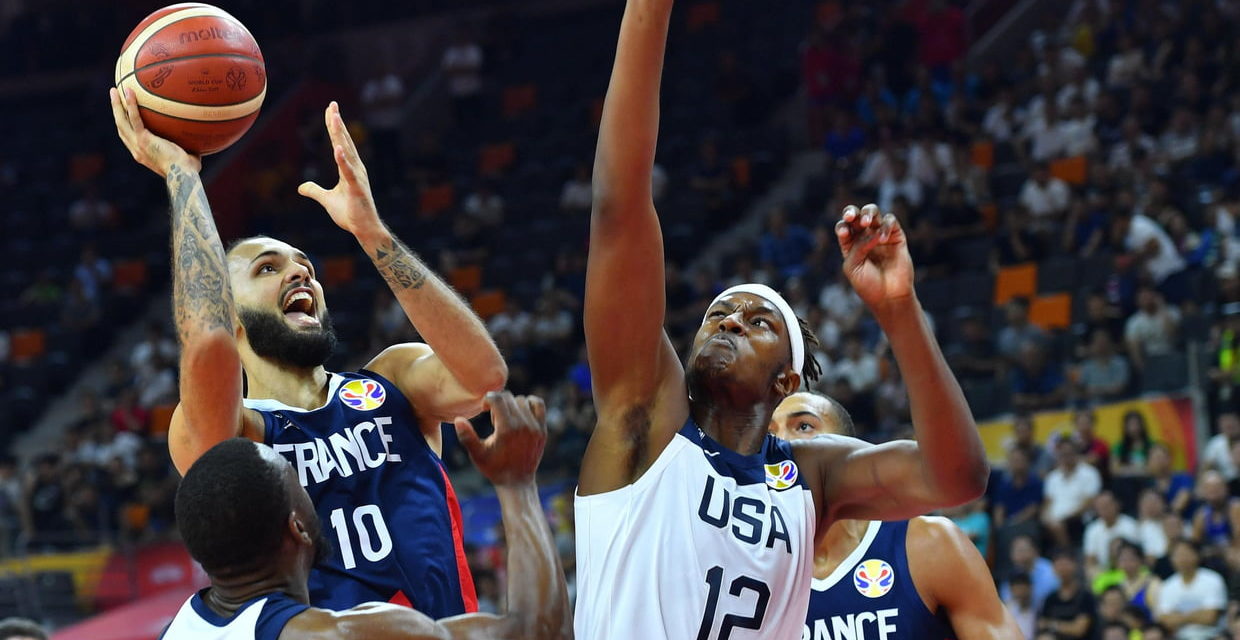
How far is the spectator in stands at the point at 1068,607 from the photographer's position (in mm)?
9484

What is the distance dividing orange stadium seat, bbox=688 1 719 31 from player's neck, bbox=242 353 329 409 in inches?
648

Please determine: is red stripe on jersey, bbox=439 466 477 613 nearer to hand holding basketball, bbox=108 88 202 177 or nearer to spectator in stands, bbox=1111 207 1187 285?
hand holding basketball, bbox=108 88 202 177

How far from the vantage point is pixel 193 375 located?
3.81m

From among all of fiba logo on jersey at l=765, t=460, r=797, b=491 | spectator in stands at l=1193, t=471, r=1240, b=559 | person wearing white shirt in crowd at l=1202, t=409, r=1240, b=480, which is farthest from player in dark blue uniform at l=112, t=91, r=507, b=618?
person wearing white shirt in crowd at l=1202, t=409, r=1240, b=480

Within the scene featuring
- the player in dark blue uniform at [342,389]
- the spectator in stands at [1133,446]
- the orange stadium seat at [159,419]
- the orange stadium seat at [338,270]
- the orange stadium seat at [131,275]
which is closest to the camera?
the player in dark blue uniform at [342,389]

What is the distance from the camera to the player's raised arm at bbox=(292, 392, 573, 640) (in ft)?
9.49

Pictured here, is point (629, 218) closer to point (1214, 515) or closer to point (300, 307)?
point (300, 307)

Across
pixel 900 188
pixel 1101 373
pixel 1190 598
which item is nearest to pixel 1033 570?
pixel 1190 598

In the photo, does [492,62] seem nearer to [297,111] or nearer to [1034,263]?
[297,111]

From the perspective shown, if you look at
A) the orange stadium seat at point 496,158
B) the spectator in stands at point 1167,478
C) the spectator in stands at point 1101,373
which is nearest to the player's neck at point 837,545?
the spectator in stands at point 1167,478

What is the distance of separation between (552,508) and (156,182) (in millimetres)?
11677

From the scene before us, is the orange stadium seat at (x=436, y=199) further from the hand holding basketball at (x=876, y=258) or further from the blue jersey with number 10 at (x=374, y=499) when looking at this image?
the hand holding basketball at (x=876, y=258)

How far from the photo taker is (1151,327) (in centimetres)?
1162

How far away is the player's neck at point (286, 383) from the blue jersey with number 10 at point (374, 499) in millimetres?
53
